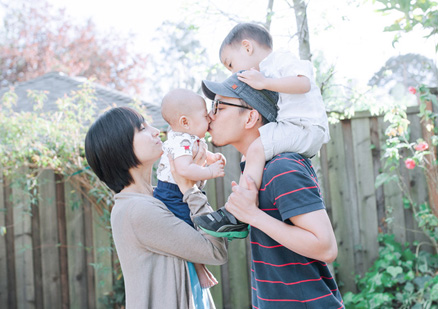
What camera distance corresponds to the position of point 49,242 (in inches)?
198

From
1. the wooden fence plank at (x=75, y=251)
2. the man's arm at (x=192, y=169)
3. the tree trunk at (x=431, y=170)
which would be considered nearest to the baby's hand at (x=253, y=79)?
the man's arm at (x=192, y=169)

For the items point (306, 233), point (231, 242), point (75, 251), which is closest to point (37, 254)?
point (75, 251)

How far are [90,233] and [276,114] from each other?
11.8ft

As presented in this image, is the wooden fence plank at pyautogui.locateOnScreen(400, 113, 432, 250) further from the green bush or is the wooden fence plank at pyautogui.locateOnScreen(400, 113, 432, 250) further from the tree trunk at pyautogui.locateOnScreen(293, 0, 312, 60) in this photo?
the tree trunk at pyautogui.locateOnScreen(293, 0, 312, 60)

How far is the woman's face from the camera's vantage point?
2029mm

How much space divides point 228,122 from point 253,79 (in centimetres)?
20

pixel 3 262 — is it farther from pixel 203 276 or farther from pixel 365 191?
pixel 365 191

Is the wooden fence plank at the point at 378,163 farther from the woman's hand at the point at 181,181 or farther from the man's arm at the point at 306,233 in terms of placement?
the man's arm at the point at 306,233

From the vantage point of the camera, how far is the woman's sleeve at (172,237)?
1.85 m

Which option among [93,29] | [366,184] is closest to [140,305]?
[366,184]

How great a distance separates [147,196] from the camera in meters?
2.00

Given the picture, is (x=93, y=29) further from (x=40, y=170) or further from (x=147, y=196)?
(x=147, y=196)

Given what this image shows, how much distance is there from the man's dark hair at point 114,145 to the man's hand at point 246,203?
0.59 m

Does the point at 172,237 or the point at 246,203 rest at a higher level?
the point at 246,203
